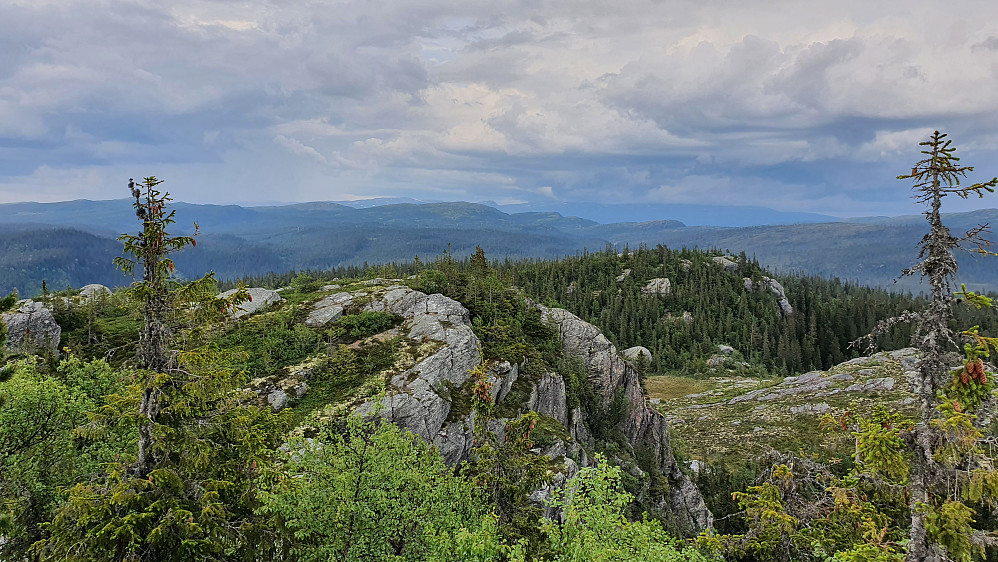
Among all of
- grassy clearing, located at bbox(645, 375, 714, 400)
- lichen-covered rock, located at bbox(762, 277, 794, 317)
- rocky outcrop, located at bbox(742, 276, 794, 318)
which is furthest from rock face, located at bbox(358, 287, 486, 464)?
rocky outcrop, located at bbox(742, 276, 794, 318)

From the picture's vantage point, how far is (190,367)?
42.0 ft

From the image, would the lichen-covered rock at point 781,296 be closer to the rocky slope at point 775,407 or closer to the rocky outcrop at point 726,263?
the rocky outcrop at point 726,263

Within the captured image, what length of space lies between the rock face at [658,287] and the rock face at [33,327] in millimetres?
161639

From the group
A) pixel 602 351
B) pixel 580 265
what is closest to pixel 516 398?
pixel 602 351

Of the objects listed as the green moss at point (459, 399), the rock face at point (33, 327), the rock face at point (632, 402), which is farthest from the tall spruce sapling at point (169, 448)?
the rock face at point (632, 402)

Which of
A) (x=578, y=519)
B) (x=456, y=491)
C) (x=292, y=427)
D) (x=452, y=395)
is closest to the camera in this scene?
(x=578, y=519)

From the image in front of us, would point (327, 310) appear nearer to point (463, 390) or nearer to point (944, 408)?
point (463, 390)

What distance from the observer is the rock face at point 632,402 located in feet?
149

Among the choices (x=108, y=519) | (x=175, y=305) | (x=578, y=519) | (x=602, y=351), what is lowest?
(x=602, y=351)

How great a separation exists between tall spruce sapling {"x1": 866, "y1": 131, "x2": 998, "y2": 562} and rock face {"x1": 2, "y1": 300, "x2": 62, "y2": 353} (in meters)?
47.4

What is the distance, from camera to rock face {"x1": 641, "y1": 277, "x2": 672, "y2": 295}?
17162 cm

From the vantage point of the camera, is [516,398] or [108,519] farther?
[516,398]

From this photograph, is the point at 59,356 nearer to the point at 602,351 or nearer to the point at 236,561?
the point at 236,561

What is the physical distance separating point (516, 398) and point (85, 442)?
2420 cm
